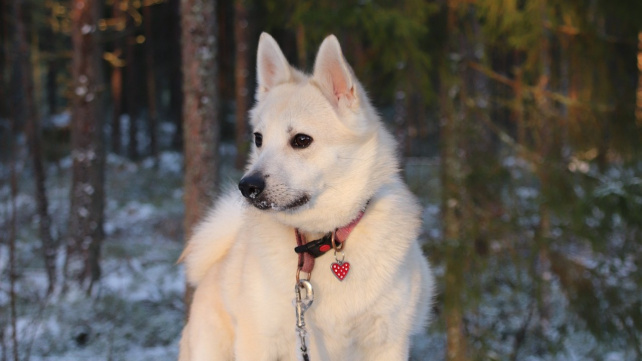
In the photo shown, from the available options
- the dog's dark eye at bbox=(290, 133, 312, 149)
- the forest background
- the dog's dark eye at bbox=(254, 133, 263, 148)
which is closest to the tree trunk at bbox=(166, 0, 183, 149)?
the forest background

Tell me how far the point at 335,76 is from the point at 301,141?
0.37 meters

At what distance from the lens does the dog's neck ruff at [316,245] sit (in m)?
2.58

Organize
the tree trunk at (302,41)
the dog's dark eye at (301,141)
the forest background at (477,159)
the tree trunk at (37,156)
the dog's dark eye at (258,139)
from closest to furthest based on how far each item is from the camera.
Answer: the dog's dark eye at (301,141) → the dog's dark eye at (258,139) → the forest background at (477,159) → the tree trunk at (302,41) → the tree trunk at (37,156)

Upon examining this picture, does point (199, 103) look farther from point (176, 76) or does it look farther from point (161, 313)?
point (176, 76)

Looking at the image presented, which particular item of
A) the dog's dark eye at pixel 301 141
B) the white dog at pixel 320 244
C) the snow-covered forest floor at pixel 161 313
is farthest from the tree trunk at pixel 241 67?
the dog's dark eye at pixel 301 141

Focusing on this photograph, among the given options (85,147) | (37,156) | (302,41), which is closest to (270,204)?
(302,41)

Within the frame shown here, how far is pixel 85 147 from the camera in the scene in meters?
9.08

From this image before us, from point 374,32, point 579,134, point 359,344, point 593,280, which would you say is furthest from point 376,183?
point 593,280

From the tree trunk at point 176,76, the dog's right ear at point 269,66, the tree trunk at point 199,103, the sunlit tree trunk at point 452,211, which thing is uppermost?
the dog's right ear at point 269,66

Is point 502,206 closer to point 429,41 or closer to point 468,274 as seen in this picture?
point 468,274

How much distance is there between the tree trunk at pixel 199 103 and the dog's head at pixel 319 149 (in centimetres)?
220

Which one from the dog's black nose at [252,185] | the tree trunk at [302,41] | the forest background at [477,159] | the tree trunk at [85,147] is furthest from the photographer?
the tree trunk at [85,147]

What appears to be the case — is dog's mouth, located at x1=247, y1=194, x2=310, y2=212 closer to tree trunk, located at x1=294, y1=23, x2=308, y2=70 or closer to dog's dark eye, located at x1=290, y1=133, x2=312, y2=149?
Answer: dog's dark eye, located at x1=290, y1=133, x2=312, y2=149

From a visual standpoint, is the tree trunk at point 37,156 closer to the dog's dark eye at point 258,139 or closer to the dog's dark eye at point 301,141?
the dog's dark eye at point 258,139
